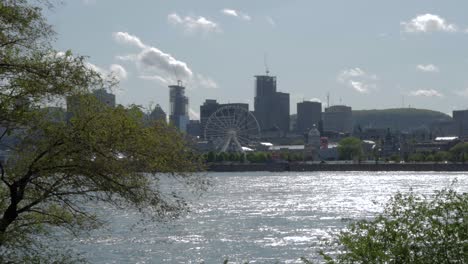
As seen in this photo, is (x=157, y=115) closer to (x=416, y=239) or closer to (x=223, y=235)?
(x=416, y=239)

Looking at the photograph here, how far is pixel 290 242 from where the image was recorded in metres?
39.3

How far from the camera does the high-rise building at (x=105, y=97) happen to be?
10.4 meters

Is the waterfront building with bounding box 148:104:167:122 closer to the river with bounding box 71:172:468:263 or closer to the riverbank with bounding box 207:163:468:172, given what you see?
the river with bounding box 71:172:468:263

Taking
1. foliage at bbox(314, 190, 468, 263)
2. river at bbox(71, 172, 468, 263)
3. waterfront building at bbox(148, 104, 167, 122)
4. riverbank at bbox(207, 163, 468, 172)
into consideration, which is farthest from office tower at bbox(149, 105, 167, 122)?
riverbank at bbox(207, 163, 468, 172)

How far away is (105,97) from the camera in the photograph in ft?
34.8

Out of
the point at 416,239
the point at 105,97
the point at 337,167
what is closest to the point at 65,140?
the point at 105,97

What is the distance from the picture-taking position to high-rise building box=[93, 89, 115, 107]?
10.4m

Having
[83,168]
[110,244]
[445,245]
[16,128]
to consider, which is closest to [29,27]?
[16,128]

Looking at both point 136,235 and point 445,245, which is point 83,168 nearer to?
point 445,245

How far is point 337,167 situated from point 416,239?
18390cm

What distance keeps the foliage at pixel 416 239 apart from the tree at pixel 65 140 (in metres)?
2.54

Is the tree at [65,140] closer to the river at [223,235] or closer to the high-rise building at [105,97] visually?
the high-rise building at [105,97]

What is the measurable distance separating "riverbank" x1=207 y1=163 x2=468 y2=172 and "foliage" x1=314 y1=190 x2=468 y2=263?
537ft

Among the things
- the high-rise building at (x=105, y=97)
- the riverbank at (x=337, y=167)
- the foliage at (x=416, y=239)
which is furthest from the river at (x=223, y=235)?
the riverbank at (x=337, y=167)
